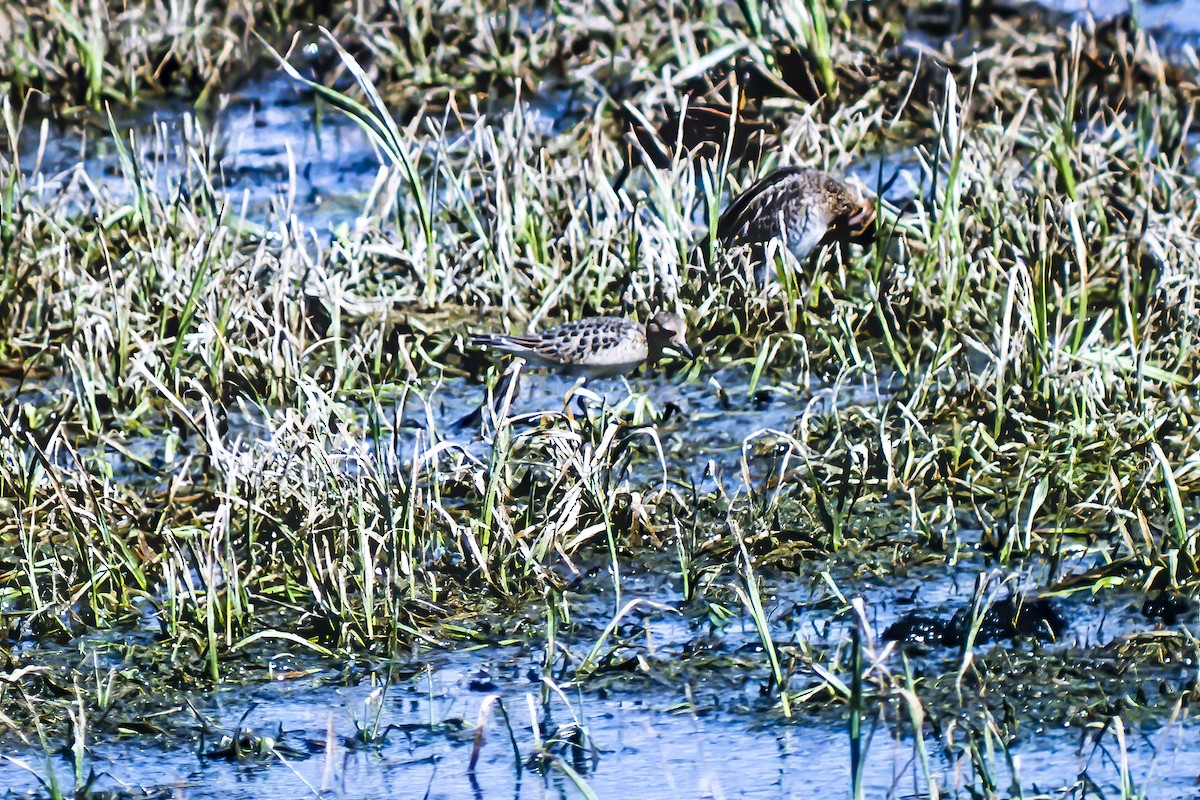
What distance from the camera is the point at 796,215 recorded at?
265 inches

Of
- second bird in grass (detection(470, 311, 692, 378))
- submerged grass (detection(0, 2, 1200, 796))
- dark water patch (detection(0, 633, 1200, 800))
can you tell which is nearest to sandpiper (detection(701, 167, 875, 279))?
submerged grass (detection(0, 2, 1200, 796))

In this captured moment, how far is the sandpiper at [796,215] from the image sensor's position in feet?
22.1

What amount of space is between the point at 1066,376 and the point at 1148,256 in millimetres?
1307

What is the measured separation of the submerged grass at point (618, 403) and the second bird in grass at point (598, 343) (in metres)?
0.16

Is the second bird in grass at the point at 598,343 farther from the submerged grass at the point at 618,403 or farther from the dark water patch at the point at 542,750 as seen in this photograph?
the dark water patch at the point at 542,750

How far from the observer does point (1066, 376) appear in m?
5.68

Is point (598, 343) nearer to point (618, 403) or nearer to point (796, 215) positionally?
point (618, 403)

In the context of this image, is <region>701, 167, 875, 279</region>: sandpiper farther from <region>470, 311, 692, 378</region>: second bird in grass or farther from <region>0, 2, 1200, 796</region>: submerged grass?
<region>470, 311, 692, 378</region>: second bird in grass

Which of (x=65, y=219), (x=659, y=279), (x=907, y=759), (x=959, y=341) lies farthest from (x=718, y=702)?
(x=65, y=219)

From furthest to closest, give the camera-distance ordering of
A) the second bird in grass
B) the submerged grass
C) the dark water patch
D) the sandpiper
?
the sandpiper, the second bird in grass, the submerged grass, the dark water patch

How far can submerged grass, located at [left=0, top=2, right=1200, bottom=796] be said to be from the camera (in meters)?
4.77

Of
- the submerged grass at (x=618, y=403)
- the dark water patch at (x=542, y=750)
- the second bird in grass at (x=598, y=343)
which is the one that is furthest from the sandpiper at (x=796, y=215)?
the dark water patch at (x=542, y=750)

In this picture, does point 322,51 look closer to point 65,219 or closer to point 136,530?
point 65,219

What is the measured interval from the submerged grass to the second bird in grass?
6.3 inches
